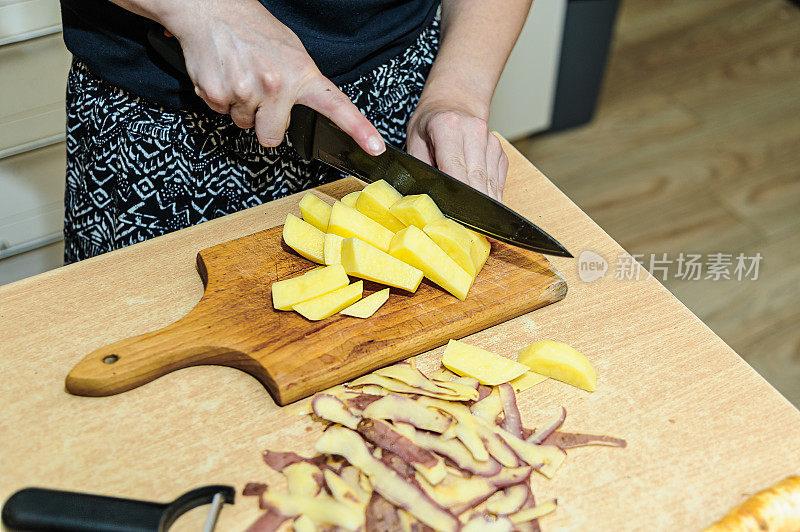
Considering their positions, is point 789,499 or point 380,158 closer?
point 789,499

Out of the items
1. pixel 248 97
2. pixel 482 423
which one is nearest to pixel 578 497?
pixel 482 423

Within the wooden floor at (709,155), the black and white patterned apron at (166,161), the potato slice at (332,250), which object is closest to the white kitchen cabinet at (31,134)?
the black and white patterned apron at (166,161)

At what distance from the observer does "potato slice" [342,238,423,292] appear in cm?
100

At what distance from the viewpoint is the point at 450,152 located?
1132mm

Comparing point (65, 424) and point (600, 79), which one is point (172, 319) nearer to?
point (65, 424)

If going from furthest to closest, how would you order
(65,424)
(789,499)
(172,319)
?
(172,319) → (65,424) → (789,499)

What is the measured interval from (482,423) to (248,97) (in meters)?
0.54

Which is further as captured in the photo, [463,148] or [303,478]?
[463,148]

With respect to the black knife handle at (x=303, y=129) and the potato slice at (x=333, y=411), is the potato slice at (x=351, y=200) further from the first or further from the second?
the potato slice at (x=333, y=411)

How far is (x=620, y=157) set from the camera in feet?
9.52

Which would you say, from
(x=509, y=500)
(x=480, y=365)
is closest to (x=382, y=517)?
(x=509, y=500)

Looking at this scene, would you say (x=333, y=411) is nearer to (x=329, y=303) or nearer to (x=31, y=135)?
(x=329, y=303)

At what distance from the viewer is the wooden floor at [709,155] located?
2.31 metres

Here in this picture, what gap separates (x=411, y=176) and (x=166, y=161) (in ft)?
1.29
